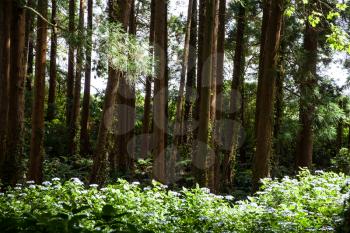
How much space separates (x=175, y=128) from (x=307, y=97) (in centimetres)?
493

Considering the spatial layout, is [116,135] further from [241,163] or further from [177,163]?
[241,163]

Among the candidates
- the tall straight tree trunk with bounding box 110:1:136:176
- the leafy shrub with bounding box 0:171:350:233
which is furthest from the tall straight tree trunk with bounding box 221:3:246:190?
the leafy shrub with bounding box 0:171:350:233

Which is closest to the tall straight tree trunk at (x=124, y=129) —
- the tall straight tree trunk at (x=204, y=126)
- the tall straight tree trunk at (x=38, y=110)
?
the tall straight tree trunk at (x=38, y=110)

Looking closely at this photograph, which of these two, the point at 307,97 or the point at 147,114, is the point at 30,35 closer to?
the point at 147,114

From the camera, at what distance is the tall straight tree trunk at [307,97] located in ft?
50.3

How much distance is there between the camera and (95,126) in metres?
25.2

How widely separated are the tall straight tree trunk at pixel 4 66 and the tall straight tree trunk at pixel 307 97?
919cm

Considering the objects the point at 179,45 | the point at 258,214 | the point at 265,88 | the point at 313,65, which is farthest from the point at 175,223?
the point at 179,45

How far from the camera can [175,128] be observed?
56.1ft

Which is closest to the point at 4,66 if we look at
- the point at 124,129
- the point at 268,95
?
the point at 268,95

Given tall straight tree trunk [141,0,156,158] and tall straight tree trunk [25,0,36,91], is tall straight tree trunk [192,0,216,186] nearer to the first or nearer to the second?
tall straight tree trunk [25,0,36,91]

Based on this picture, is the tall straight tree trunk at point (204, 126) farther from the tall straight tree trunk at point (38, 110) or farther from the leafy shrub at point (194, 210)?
the tall straight tree trunk at point (38, 110)

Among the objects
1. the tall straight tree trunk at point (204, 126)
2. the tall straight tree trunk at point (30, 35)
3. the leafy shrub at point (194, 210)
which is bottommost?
the leafy shrub at point (194, 210)

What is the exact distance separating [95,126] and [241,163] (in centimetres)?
836
